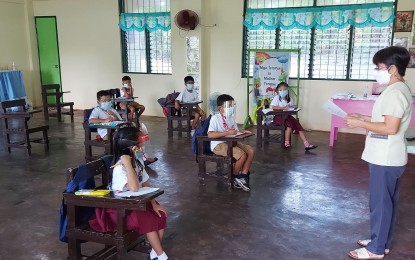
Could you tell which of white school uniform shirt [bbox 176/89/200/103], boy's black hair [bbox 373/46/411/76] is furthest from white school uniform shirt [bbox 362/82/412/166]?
white school uniform shirt [bbox 176/89/200/103]

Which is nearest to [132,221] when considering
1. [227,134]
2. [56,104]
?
[227,134]

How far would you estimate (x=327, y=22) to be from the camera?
7.33m

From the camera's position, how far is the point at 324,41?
7645mm

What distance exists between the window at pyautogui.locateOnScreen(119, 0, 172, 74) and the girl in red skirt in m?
6.79

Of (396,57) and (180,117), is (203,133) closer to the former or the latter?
(396,57)

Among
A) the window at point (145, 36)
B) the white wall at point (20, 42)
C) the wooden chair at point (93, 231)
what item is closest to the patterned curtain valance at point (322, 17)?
the window at point (145, 36)

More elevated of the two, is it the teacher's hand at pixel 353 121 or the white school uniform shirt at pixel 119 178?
the teacher's hand at pixel 353 121

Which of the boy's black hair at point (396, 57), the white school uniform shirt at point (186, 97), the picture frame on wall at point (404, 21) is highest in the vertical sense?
the picture frame on wall at point (404, 21)

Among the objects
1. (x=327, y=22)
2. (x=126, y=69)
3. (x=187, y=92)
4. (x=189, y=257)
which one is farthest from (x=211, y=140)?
(x=126, y=69)

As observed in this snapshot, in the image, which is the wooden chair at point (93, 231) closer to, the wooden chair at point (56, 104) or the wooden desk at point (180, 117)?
the wooden desk at point (180, 117)

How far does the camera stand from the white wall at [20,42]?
9.96m

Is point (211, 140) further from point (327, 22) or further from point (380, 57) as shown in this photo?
point (327, 22)

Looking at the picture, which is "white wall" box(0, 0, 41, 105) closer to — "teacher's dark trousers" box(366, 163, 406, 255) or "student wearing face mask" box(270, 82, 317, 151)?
"student wearing face mask" box(270, 82, 317, 151)

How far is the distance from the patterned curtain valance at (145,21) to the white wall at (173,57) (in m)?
0.32
